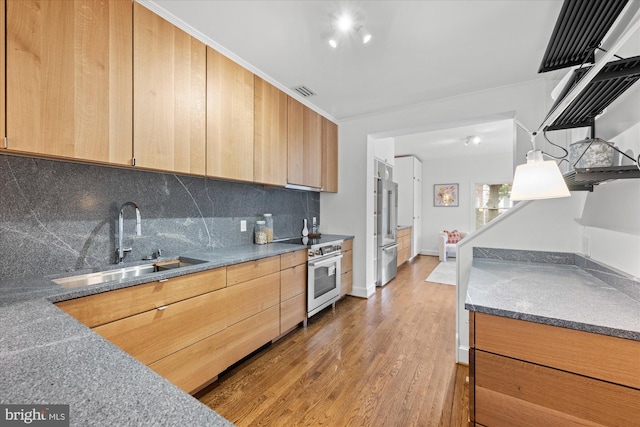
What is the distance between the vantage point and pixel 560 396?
99cm

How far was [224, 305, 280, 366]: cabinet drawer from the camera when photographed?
2.00m

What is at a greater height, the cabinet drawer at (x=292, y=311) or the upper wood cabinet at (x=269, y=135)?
the upper wood cabinet at (x=269, y=135)

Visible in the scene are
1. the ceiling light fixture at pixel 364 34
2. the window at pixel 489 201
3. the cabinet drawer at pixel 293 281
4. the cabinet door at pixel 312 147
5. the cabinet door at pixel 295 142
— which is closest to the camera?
the ceiling light fixture at pixel 364 34

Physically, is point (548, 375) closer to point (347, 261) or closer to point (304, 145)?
point (347, 261)

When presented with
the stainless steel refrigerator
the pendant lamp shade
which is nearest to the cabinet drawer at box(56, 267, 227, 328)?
the pendant lamp shade

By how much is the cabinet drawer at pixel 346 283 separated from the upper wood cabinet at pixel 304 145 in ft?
4.11

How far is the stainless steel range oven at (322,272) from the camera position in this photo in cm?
284

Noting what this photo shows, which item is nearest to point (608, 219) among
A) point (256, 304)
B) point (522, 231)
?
point (522, 231)

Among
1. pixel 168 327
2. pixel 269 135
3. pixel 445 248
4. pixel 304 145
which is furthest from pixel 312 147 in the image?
pixel 445 248

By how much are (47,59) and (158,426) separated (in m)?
1.75

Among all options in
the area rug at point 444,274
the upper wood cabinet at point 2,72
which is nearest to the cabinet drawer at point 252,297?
the upper wood cabinet at point 2,72

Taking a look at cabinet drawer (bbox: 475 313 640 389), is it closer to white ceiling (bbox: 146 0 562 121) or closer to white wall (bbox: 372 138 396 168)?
white ceiling (bbox: 146 0 562 121)

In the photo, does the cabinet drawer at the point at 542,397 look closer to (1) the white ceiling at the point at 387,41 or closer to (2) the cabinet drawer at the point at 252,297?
(2) the cabinet drawer at the point at 252,297

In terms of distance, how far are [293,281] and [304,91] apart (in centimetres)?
206
